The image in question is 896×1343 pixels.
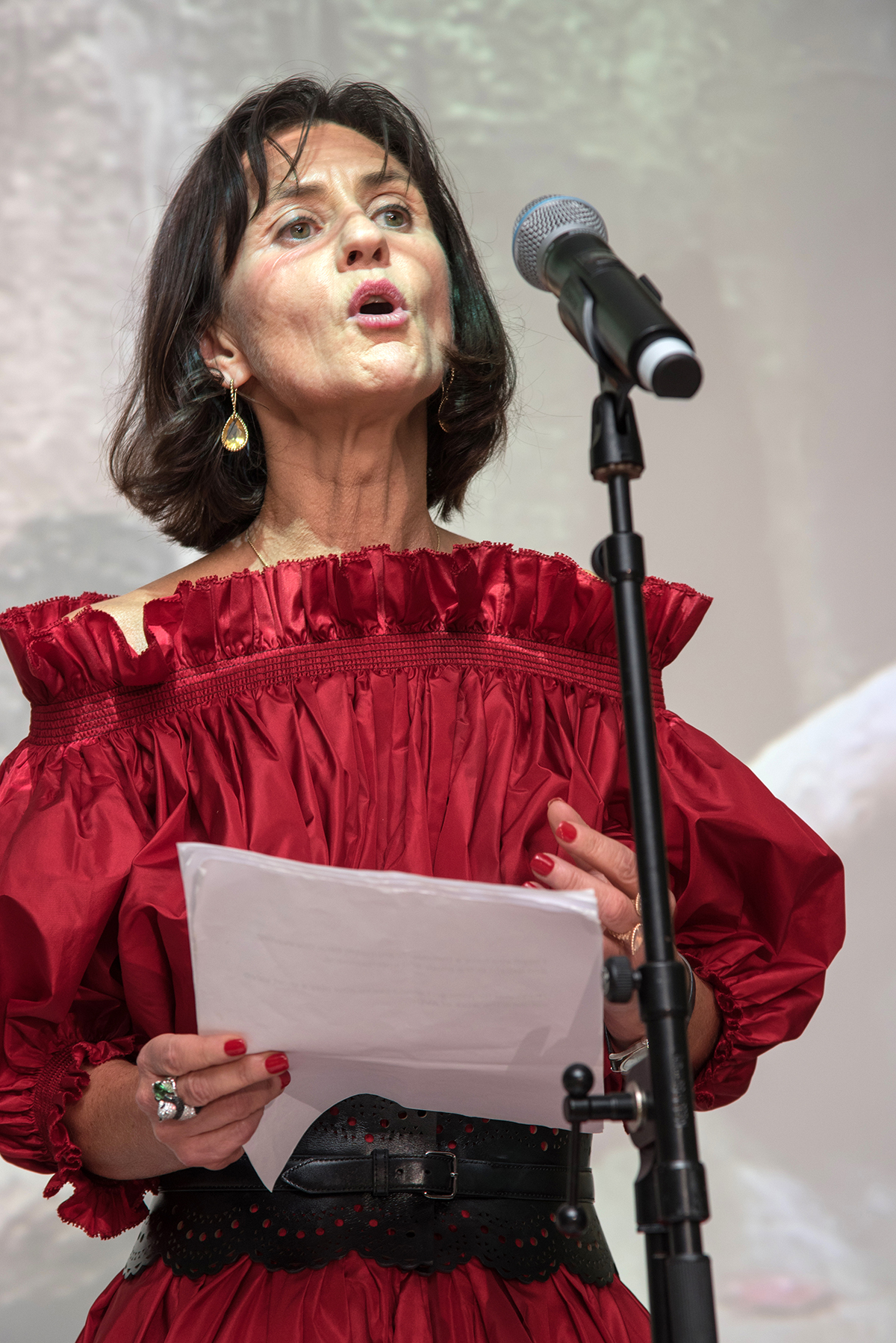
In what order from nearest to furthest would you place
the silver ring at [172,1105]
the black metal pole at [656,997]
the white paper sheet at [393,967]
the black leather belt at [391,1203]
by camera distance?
the black metal pole at [656,997]
the white paper sheet at [393,967]
the silver ring at [172,1105]
the black leather belt at [391,1203]

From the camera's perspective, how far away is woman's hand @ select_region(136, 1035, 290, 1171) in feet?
3.29

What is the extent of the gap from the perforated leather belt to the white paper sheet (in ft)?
0.61

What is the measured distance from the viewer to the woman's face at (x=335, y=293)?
1474mm

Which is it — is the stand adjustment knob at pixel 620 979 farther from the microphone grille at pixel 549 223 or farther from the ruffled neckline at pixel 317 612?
the ruffled neckline at pixel 317 612

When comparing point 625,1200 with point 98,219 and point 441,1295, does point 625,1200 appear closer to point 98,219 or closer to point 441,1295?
point 441,1295

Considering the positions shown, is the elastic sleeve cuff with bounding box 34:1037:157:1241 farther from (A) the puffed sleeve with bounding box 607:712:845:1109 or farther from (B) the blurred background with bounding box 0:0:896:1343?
(B) the blurred background with bounding box 0:0:896:1343

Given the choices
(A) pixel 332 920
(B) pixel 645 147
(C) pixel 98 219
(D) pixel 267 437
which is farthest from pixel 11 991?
→ (B) pixel 645 147

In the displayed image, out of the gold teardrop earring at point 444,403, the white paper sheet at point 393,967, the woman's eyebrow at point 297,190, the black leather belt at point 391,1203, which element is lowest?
the black leather belt at point 391,1203

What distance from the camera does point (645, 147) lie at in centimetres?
288

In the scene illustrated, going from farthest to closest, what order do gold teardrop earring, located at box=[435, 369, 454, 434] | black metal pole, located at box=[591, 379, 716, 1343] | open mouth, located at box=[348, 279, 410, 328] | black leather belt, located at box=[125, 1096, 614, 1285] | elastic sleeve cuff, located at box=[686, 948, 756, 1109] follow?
gold teardrop earring, located at box=[435, 369, 454, 434] < open mouth, located at box=[348, 279, 410, 328] < elastic sleeve cuff, located at box=[686, 948, 756, 1109] < black leather belt, located at box=[125, 1096, 614, 1285] < black metal pole, located at box=[591, 379, 716, 1343]

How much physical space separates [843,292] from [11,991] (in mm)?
2316

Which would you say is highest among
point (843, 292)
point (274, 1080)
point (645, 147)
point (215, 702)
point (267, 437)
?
point (645, 147)

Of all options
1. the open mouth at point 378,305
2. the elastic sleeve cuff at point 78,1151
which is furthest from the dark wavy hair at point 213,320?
the elastic sleeve cuff at point 78,1151

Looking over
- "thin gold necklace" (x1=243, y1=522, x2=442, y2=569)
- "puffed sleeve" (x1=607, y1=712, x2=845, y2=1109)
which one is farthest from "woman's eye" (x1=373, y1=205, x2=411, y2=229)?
"puffed sleeve" (x1=607, y1=712, x2=845, y2=1109)
